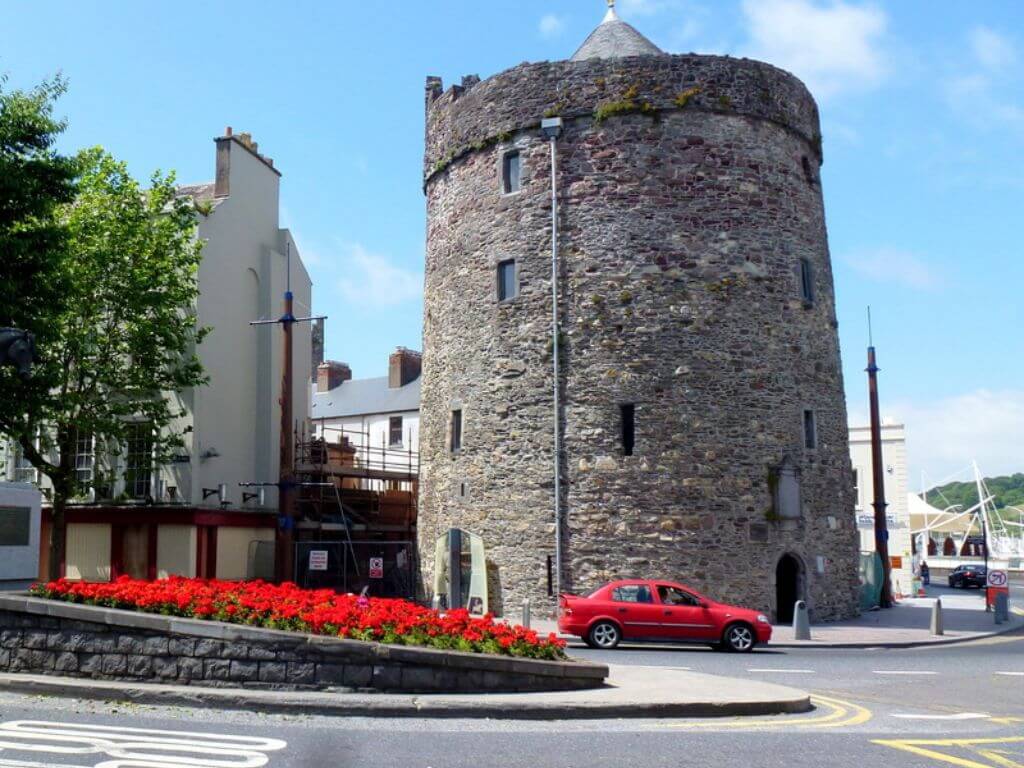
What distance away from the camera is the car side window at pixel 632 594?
69.2ft

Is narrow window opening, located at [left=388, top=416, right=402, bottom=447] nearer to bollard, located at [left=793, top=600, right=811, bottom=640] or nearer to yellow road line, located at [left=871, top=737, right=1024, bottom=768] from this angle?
bollard, located at [left=793, top=600, right=811, bottom=640]

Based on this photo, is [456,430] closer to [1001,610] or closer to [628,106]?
[628,106]

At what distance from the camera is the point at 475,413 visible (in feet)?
96.2

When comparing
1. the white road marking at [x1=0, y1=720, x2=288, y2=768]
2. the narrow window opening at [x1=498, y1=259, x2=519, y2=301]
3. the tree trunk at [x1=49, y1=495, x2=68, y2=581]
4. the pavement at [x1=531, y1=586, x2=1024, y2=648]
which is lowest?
the pavement at [x1=531, y1=586, x2=1024, y2=648]

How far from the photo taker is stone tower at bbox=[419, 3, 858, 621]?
27062 millimetres

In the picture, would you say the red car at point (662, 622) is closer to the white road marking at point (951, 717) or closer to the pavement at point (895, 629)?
the pavement at point (895, 629)

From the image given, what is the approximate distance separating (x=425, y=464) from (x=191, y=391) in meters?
7.01

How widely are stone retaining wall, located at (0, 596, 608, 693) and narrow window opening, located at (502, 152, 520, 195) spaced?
19.2 m

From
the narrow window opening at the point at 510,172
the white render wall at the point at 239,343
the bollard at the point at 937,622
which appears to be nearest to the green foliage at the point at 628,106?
the narrow window opening at the point at 510,172

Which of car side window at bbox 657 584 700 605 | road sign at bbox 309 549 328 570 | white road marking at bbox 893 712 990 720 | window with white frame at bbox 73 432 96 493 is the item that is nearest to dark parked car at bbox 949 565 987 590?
road sign at bbox 309 549 328 570

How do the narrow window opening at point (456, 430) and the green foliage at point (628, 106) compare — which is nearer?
the green foliage at point (628, 106)

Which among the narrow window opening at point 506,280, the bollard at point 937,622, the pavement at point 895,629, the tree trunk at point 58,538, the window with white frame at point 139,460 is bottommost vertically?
the pavement at point 895,629

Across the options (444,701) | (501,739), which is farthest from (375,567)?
(501,739)

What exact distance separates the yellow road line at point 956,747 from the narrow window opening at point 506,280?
19.6 metres
